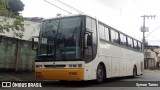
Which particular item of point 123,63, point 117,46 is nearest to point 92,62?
point 117,46

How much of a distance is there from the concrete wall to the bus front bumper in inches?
173

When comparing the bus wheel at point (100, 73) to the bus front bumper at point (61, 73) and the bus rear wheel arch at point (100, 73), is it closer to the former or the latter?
the bus rear wheel arch at point (100, 73)

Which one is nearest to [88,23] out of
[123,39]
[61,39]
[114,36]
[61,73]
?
[61,39]

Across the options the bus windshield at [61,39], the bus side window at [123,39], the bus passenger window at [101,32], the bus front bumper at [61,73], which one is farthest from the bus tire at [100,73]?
the bus side window at [123,39]

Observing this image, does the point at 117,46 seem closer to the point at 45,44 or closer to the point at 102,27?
the point at 102,27

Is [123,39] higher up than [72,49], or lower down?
higher up

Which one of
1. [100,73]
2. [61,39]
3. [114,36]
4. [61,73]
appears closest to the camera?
[61,73]

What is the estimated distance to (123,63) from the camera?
63.9 ft

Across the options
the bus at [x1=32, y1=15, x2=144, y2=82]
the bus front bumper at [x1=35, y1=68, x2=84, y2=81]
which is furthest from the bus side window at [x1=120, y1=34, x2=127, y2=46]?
the bus front bumper at [x1=35, y1=68, x2=84, y2=81]

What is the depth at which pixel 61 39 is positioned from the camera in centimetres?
1347

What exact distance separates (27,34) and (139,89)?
74.4 ft

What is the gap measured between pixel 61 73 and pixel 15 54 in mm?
6318

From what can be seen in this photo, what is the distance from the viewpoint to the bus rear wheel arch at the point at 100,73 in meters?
14.8

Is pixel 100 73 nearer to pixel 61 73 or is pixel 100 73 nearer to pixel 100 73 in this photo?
pixel 100 73
